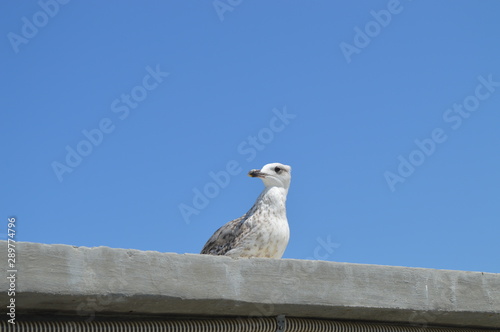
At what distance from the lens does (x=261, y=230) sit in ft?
23.3

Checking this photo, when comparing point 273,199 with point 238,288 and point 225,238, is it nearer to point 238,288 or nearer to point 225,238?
point 225,238

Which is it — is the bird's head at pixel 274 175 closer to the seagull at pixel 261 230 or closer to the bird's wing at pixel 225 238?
the seagull at pixel 261 230

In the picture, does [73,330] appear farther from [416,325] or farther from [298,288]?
[416,325]

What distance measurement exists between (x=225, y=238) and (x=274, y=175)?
100 centimetres

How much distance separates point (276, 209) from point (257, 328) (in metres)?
3.02

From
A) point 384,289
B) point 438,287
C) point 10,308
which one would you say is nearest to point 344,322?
point 384,289

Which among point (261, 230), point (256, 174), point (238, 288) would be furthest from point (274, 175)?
point (238, 288)

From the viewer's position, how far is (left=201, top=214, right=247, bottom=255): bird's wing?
717cm

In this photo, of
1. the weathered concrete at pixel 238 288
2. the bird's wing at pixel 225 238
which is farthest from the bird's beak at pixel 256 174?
the weathered concrete at pixel 238 288

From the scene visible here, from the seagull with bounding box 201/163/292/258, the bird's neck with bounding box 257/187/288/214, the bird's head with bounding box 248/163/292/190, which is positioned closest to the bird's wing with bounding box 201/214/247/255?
the seagull with bounding box 201/163/292/258

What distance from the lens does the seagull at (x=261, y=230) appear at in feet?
23.1

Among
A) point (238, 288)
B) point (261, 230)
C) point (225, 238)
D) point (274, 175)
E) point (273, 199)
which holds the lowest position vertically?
point (238, 288)

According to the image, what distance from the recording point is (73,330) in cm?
409

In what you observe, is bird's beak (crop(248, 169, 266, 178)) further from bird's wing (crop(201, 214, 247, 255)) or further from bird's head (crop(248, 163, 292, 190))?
bird's wing (crop(201, 214, 247, 255))
